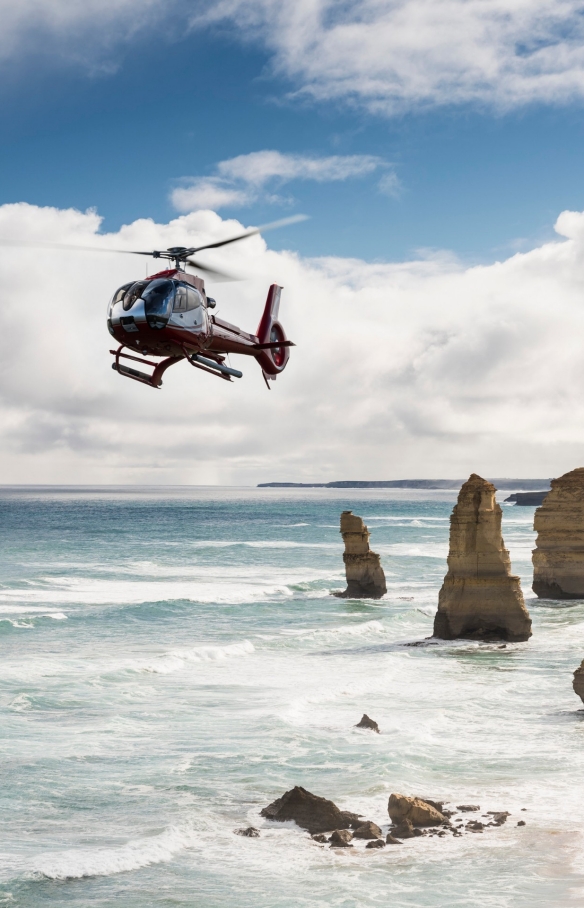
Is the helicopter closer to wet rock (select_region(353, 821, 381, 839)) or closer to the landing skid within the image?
the landing skid

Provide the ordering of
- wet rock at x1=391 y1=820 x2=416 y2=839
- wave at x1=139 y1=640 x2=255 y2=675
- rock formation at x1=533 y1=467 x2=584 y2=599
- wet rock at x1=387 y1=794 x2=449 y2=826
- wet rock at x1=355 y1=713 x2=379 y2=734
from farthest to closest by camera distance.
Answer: rock formation at x1=533 y1=467 x2=584 y2=599 → wave at x1=139 y1=640 x2=255 y2=675 → wet rock at x1=355 y1=713 x2=379 y2=734 → wet rock at x1=387 y1=794 x2=449 y2=826 → wet rock at x1=391 y1=820 x2=416 y2=839

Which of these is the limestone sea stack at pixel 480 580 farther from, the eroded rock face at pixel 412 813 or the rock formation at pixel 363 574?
the eroded rock face at pixel 412 813

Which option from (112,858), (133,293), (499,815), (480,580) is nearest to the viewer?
(112,858)

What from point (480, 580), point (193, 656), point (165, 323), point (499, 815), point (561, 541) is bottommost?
point (193, 656)

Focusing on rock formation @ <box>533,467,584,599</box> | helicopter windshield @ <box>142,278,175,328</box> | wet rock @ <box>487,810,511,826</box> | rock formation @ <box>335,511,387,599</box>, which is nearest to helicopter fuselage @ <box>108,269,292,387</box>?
helicopter windshield @ <box>142,278,175,328</box>

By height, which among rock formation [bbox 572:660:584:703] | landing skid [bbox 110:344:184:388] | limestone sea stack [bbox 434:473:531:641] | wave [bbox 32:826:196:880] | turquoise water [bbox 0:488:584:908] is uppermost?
landing skid [bbox 110:344:184:388]

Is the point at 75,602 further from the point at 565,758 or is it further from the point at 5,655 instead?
the point at 565,758

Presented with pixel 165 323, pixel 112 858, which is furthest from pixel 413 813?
pixel 165 323

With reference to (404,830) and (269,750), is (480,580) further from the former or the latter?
(404,830)
